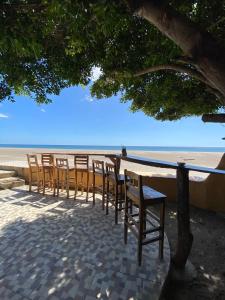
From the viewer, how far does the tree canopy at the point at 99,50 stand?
203 cm

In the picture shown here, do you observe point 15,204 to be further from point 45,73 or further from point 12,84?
point 45,73

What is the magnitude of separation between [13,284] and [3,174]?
509 centimetres

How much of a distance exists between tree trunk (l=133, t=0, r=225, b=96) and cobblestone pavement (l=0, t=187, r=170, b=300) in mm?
2028

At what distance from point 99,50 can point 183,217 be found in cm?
288

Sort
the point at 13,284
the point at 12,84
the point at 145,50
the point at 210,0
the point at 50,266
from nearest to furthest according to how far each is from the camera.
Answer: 1. the point at 13,284
2. the point at 50,266
3. the point at 210,0
4. the point at 145,50
5. the point at 12,84

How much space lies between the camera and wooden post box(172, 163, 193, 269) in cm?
245

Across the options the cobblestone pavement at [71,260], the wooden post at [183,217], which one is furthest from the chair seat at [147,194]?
the cobblestone pavement at [71,260]

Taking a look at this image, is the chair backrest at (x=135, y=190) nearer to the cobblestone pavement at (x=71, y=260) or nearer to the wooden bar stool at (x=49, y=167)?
the cobblestone pavement at (x=71, y=260)

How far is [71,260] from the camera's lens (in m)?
2.64

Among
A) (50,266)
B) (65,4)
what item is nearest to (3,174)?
(50,266)

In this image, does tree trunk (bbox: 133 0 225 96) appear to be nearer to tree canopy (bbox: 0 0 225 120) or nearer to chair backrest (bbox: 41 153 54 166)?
tree canopy (bbox: 0 0 225 120)

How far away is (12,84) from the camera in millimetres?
3740

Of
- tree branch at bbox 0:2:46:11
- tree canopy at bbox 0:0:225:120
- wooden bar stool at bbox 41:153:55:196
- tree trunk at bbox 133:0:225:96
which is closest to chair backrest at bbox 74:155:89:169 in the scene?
wooden bar stool at bbox 41:153:55:196

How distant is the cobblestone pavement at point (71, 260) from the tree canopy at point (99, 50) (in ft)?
6.88
